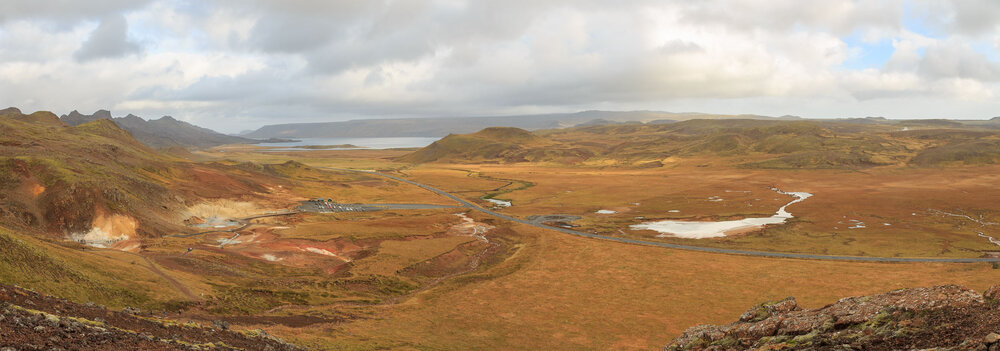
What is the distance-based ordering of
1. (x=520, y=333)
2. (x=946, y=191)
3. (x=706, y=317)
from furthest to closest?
(x=946, y=191), (x=706, y=317), (x=520, y=333)

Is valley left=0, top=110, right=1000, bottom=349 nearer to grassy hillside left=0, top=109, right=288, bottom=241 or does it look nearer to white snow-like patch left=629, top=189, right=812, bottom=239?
grassy hillside left=0, top=109, right=288, bottom=241

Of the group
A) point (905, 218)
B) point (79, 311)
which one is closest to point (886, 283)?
point (905, 218)

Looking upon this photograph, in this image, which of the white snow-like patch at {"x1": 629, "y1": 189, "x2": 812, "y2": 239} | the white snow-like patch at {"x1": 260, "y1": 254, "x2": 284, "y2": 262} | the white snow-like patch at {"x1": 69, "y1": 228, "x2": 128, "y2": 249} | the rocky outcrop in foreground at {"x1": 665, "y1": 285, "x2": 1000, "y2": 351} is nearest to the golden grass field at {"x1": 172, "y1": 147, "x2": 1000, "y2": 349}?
the white snow-like patch at {"x1": 629, "y1": 189, "x2": 812, "y2": 239}

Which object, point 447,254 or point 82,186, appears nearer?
point 82,186

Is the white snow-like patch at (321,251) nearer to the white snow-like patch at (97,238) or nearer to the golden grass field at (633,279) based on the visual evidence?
the golden grass field at (633,279)

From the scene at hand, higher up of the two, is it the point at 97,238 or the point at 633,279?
the point at 97,238

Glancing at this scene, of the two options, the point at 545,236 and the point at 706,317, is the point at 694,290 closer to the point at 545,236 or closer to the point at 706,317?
the point at 706,317

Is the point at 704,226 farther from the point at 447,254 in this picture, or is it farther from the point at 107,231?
the point at 107,231

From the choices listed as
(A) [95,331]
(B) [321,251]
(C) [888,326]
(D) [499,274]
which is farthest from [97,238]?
(C) [888,326]
